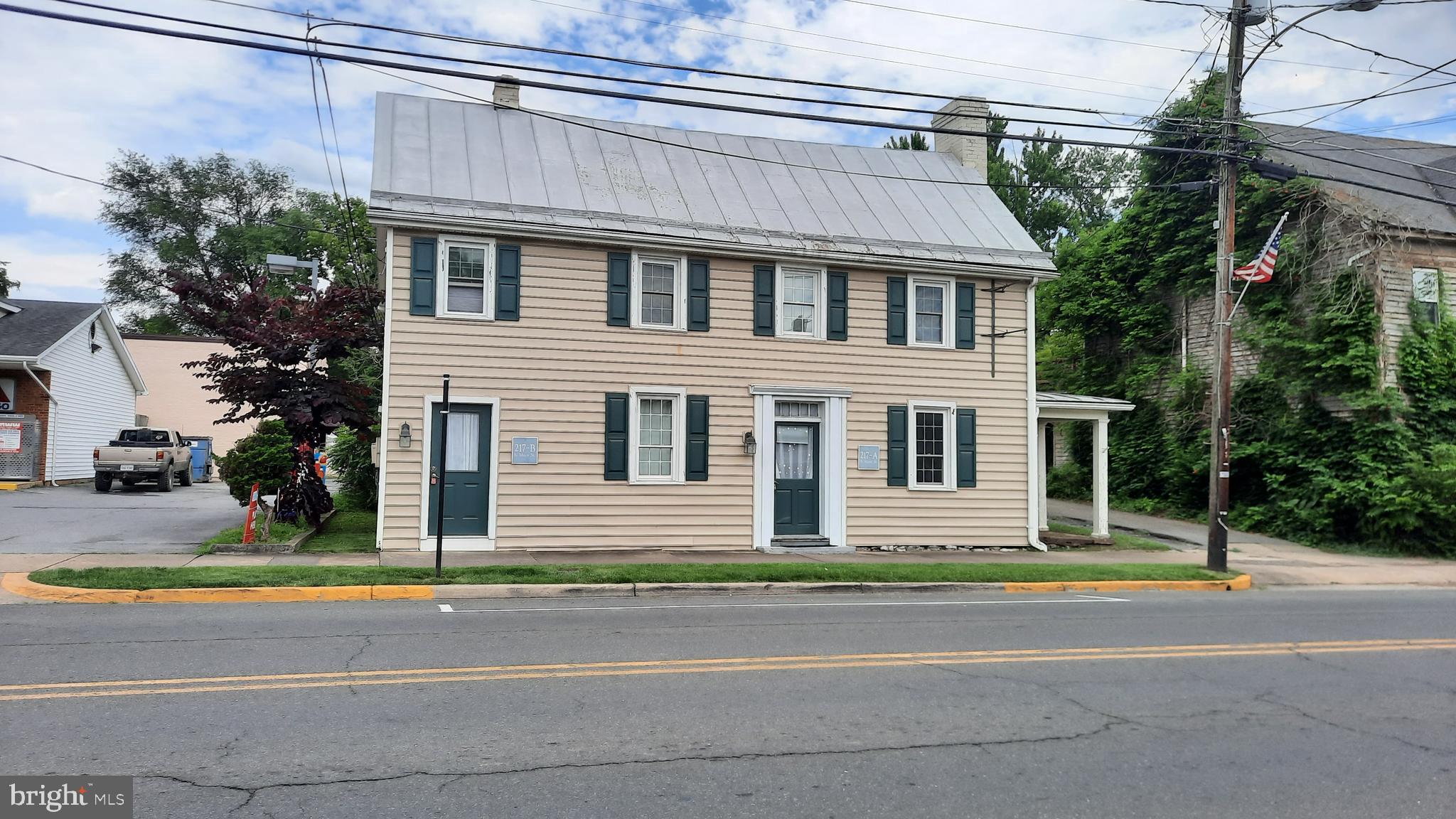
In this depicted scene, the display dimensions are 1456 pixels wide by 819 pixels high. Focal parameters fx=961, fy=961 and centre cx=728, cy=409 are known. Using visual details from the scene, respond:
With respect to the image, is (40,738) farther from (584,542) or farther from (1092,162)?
(1092,162)

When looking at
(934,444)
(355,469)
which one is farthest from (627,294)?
(355,469)

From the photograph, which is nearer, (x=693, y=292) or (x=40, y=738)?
(x=40, y=738)

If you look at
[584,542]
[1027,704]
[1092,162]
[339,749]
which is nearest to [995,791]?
[1027,704]

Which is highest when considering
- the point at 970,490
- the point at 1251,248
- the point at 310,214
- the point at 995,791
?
the point at 310,214

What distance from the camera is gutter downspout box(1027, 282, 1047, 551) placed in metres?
18.3

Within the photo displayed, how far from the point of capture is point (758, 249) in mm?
16625

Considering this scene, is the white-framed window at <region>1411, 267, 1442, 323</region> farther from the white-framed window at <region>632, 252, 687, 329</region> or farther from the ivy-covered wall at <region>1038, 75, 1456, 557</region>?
the white-framed window at <region>632, 252, 687, 329</region>

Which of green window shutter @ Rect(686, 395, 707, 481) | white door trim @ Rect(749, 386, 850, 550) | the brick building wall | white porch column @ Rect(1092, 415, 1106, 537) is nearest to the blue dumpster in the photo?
the brick building wall

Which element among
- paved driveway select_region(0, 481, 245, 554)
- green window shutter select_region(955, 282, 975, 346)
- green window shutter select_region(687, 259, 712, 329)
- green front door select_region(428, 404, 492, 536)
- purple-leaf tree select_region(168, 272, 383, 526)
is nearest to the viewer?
paved driveway select_region(0, 481, 245, 554)

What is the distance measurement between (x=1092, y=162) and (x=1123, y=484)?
26022 mm

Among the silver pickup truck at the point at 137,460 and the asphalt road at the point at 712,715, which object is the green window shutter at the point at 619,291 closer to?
the asphalt road at the point at 712,715

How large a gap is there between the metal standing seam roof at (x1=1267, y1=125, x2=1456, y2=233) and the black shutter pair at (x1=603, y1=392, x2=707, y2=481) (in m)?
13.0
